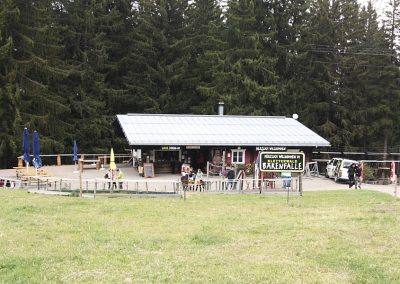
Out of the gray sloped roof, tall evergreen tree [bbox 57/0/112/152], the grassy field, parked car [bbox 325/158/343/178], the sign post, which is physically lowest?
the grassy field

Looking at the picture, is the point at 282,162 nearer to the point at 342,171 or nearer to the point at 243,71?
the point at 342,171

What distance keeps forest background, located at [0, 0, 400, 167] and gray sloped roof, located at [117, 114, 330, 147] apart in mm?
7402

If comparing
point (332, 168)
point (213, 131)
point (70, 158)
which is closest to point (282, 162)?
point (332, 168)

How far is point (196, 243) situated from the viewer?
1034 centimetres

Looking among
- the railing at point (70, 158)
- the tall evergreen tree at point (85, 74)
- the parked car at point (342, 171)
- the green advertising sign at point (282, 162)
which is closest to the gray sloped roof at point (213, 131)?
the parked car at point (342, 171)

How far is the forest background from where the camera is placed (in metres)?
42.6

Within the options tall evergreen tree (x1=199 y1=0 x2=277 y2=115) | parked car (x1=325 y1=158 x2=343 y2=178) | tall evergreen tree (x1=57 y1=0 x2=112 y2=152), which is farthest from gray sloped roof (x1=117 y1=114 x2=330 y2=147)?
tall evergreen tree (x1=57 y1=0 x2=112 y2=152)

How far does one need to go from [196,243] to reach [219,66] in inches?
1403

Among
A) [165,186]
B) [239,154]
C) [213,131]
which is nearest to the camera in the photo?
[165,186]

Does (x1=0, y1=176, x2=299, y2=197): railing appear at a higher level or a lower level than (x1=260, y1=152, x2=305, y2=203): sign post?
lower

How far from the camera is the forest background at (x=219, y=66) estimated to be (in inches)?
1676

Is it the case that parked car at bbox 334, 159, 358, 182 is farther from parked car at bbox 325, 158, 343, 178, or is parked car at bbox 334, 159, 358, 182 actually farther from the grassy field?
the grassy field

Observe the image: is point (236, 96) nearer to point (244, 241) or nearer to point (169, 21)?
point (169, 21)

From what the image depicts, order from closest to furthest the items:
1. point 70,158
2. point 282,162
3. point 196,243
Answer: point 196,243, point 282,162, point 70,158
